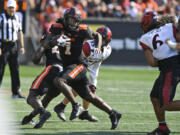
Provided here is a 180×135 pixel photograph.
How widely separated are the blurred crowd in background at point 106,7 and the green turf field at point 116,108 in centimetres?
460

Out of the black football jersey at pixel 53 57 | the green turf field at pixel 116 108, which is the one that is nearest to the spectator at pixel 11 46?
the green turf field at pixel 116 108

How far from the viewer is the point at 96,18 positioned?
58.6ft

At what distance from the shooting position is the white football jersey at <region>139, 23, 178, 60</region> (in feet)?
18.2

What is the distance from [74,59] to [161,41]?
3.97 ft

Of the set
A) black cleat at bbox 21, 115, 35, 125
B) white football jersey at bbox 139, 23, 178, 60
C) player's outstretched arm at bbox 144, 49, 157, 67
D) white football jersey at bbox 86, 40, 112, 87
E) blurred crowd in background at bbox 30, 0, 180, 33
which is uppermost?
white football jersey at bbox 139, 23, 178, 60

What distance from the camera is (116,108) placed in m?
8.06

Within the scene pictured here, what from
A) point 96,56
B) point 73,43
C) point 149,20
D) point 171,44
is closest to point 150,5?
point 96,56

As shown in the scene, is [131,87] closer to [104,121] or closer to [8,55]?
[8,55]

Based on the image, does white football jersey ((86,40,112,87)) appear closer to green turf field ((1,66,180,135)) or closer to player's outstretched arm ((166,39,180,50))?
green turf field ((1,66,180,135))

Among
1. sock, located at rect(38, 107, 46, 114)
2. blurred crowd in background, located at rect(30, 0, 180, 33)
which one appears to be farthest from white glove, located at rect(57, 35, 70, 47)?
blurred crowd in background, located at rect(30, 0, 180, 33)

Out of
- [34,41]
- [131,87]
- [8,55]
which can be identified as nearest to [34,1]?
[34,41]

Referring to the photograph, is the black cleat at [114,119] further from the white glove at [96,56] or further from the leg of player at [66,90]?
the white glove at [96,56]

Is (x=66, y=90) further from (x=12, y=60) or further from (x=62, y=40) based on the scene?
(x=12, y=60)

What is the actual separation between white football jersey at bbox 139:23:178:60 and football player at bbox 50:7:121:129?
0.97 meters
